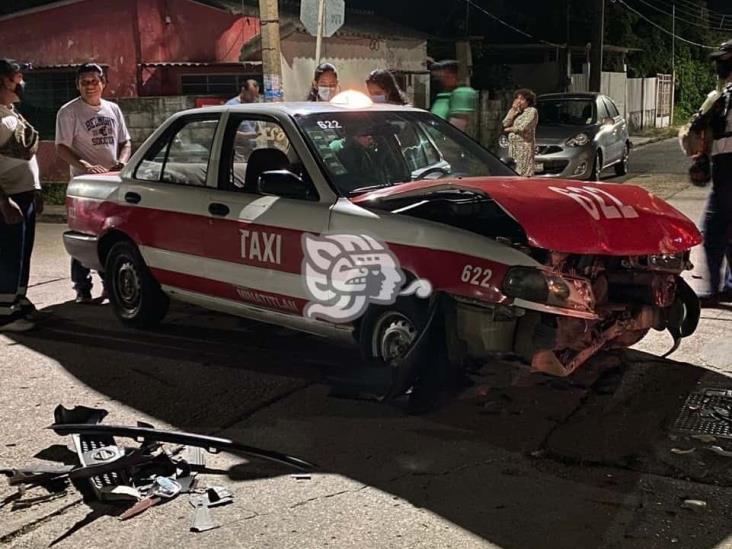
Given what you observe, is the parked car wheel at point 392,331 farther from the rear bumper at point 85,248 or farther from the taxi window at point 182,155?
the rear bumper at point 85,248

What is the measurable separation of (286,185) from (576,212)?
1757mm

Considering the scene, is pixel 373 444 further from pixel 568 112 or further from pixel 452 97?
pixel 568 112

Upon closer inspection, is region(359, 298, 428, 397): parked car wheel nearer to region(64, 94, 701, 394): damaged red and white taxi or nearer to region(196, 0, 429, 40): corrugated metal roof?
region(64, 94, 701, 394): damaged red and white taxi

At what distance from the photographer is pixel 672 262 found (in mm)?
5008

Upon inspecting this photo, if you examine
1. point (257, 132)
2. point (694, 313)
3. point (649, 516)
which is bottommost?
point (649, 516)

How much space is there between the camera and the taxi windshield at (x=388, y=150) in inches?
215

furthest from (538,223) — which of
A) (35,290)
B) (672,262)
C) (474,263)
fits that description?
(35,290)

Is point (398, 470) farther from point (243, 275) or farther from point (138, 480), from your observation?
point (243, 275)

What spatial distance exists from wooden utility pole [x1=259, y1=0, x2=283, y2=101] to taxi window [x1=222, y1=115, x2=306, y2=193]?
3797 mm

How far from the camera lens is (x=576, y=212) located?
15.1ft

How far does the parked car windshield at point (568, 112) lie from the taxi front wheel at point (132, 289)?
10.8 metres

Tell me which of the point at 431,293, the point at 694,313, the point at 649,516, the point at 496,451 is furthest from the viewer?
the point at 694,313

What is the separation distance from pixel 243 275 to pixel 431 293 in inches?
59.3

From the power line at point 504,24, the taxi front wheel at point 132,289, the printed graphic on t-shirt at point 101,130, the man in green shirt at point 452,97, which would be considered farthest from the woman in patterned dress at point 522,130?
the power line at point 504,24
